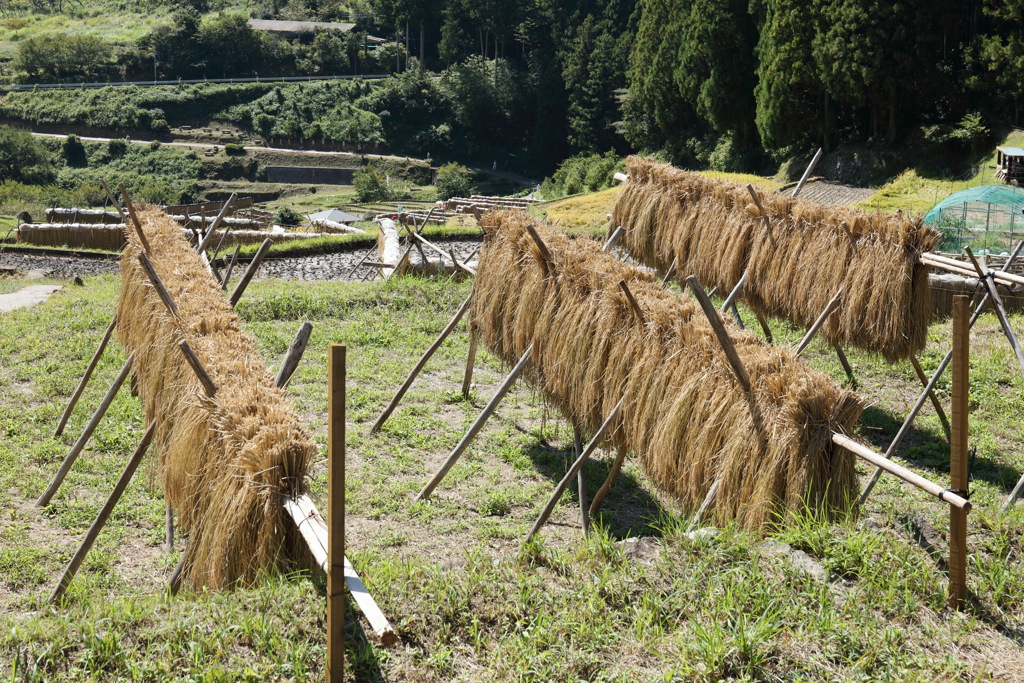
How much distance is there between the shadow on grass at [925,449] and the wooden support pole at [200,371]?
5.13 m

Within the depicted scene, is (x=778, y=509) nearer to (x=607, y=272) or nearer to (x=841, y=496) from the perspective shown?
(x=841, y=496)

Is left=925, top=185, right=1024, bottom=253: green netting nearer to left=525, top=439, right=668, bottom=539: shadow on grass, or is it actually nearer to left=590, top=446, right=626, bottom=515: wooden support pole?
left=525, top=439, right=668, bottom=539: shadow on grass

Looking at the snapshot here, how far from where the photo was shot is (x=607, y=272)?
267 inches

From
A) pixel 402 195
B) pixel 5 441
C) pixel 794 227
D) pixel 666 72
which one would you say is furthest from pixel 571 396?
pixel 402 195

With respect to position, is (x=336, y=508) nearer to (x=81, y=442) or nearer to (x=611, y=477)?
(x=611, y=477)

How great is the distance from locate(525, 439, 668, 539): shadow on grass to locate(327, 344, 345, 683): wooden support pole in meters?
3.03

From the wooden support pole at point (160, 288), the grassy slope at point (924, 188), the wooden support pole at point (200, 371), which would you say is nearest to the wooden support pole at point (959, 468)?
the wooden support pole at point (200, 371)

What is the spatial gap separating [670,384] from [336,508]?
113 inches

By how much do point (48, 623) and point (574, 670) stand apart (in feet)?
8.30

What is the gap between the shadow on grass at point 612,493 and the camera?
6957 mm

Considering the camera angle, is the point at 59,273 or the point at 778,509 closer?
the point at 778,509

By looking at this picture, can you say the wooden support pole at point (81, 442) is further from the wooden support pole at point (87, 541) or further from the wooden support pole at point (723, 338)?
the wooden support pole at point (723, 338)

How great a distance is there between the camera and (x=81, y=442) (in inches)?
271

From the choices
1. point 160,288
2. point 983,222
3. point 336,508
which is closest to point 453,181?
point 983,222
